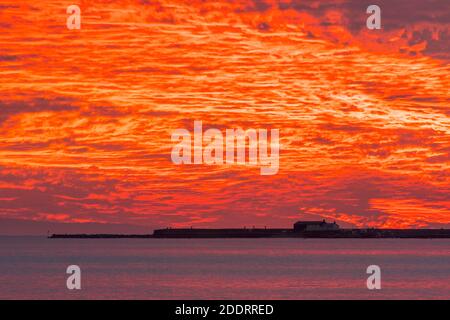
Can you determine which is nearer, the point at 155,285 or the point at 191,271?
the point at 155,285

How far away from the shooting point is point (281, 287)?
77.1 meters

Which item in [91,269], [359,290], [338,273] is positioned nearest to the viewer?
[359,290]
